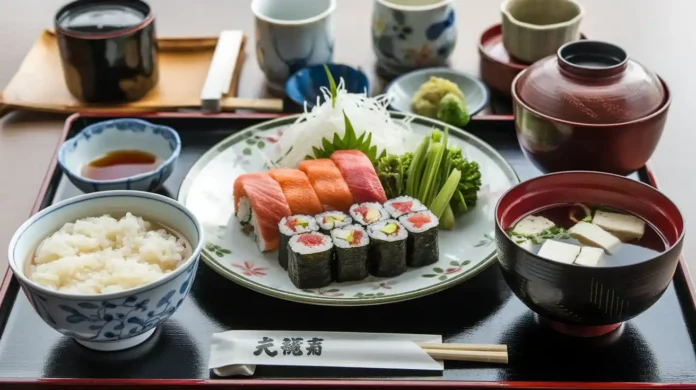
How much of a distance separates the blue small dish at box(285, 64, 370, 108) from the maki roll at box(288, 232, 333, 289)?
74 cm

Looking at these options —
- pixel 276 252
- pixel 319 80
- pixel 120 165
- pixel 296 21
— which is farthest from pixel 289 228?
pixel 296 21

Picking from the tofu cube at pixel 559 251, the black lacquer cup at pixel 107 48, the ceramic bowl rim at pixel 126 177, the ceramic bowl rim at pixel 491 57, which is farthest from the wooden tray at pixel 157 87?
the tofu cube at pixel 559 251

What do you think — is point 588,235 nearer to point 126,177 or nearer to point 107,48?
point 126,177

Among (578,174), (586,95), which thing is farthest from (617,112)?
(578,174)

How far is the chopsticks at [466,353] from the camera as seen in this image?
1479mm

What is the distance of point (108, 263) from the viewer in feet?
5.01

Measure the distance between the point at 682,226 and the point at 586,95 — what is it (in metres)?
0.39

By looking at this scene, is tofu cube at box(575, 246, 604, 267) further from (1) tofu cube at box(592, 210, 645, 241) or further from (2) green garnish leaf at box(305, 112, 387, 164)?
(2) green garnish leaf at box(305, 112, 387, 164)

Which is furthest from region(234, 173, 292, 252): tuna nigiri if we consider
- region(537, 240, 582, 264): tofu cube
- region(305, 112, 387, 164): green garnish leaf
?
region(537, 240, 582, 264): tofu cube

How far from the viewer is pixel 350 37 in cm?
277

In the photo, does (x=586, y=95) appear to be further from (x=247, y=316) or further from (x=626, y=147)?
(x=247, y=316)

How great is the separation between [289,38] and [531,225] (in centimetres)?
103

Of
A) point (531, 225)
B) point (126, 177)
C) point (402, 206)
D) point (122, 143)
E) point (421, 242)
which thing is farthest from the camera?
point (122, 143)

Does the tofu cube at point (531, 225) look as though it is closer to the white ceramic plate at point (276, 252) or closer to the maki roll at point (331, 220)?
the white ceramic plate at point (276, 252)
